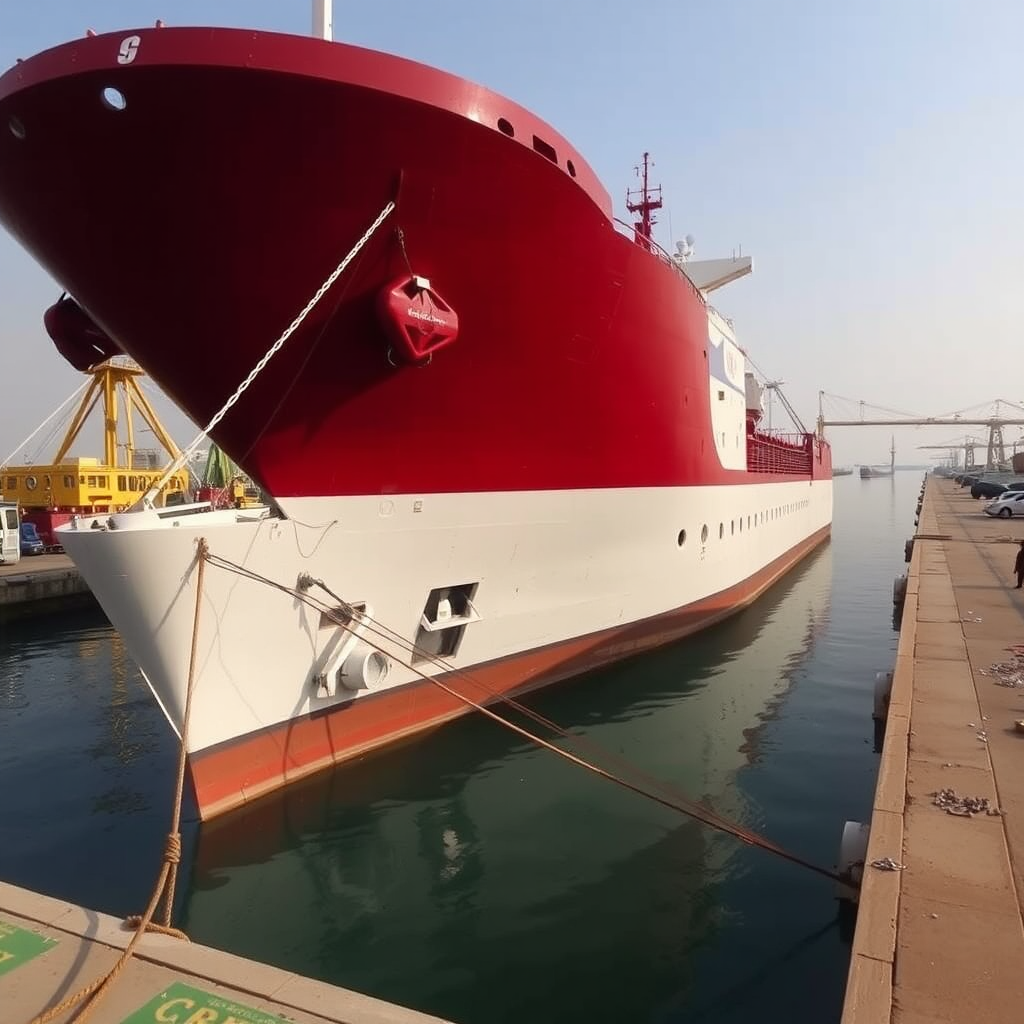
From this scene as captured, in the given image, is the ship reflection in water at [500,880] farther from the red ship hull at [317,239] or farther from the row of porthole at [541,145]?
the row of porthole at [541,145]

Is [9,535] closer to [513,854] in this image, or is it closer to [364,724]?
[364,724]

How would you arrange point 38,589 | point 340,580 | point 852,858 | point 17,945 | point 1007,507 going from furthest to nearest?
point 1007,507 < point 38,589 < point 340,580 < point 852,858 < point 17,945

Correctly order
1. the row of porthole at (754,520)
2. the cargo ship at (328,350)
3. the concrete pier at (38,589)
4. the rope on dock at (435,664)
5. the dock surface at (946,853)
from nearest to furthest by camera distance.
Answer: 1. the dock surface at (946,853)
2. the cargo ship at (328,350)
3. the rope on dock at (435,664)
4. the row of porthole at (754,520)
5. the concrete pier at (38,589)

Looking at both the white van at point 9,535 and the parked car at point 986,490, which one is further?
the parked car at point 986,490

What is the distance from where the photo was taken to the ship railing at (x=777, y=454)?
758 inches

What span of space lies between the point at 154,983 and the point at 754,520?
16.4m

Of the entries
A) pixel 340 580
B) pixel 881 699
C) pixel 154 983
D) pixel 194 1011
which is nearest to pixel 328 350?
pixel 340 580

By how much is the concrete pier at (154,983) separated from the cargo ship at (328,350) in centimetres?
208

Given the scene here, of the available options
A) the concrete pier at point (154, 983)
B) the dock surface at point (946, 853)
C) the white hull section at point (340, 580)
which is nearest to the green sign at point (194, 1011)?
the concrete pier at point (154, 983)

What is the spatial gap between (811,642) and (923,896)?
1075cm

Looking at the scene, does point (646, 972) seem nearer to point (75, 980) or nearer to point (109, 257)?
point (75, 980)

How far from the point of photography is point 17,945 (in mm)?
3592

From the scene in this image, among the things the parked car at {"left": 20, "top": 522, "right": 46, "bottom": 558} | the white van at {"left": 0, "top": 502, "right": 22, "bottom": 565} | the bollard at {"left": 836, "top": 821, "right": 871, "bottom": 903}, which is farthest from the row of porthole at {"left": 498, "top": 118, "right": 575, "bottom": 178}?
the parked car at {"left": 20, "top": 522, "right": 46, "bottom": 558}

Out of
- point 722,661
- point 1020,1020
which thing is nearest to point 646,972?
point 1020,1020
